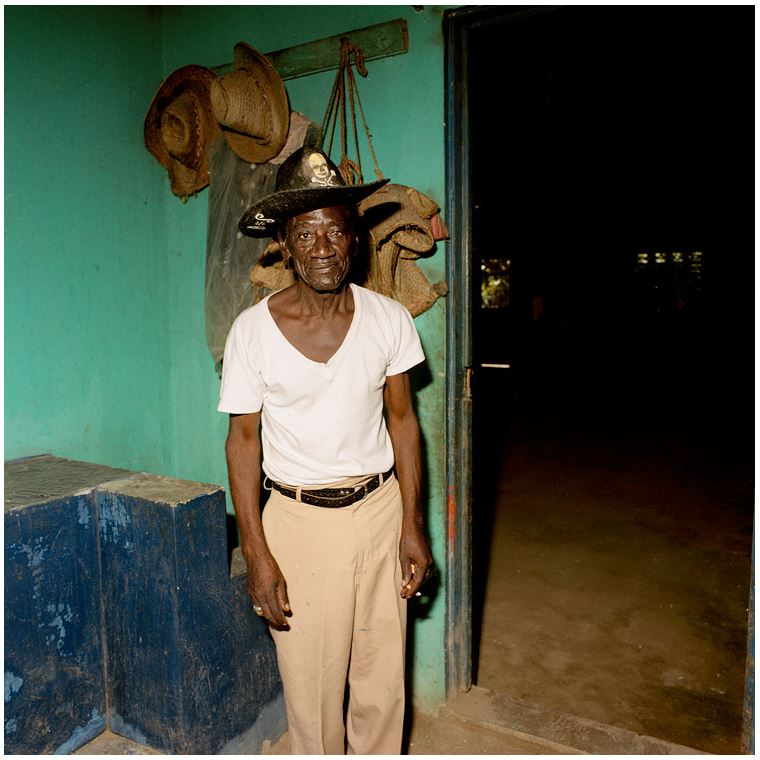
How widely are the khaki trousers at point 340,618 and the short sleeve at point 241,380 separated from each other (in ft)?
1.05

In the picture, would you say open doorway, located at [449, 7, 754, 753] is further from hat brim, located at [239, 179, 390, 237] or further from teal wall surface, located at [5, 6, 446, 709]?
hat brim, located at [239, 179, 390, 237]

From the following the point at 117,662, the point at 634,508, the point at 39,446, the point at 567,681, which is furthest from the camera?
the point at 634,508

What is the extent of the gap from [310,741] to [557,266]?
16.0m

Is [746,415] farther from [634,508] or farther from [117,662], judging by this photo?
[117,662]

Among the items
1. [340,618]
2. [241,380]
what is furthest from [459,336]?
[340,618]

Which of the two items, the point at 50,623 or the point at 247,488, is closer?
the point at 247,488

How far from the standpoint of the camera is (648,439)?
8.23 metres

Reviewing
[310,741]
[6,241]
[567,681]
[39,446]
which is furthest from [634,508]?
[6,241]

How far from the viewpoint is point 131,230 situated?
3.12 meters

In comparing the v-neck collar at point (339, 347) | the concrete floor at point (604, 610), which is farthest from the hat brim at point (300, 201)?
the concrete floor at point (604, 610)

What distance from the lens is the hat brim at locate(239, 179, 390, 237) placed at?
1.84 m

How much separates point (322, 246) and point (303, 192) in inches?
6.5

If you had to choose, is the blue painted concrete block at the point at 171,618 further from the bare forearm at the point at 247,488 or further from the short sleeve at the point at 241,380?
the short sleeve at the point at 241,380

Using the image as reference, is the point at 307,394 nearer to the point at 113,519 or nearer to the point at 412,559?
the point at 412,559
